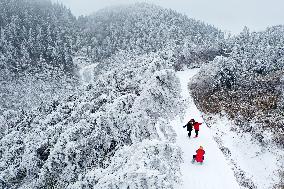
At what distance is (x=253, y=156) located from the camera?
65.0 ft

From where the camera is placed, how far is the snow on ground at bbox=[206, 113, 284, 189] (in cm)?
1777

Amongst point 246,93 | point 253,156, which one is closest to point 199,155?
point 253,156

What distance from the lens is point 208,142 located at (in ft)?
61.5

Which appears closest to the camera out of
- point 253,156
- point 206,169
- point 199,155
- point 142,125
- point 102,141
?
point 102,141

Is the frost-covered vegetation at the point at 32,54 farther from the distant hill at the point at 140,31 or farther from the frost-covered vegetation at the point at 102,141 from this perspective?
the frost-covered vegetation at the point at 102,141

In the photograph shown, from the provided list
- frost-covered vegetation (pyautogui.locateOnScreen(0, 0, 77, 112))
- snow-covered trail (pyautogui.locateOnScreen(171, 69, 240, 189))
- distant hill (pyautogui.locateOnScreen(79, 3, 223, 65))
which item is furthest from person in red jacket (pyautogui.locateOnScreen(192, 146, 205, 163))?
distant hill (pyautogui.locateOnScreen(79, 3, 223, 65))

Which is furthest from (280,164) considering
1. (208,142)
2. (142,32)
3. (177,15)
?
(177,15)

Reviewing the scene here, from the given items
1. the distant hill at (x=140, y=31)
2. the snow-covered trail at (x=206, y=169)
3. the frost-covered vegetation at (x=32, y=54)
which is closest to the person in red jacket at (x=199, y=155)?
the snow-covered trail at (x=206, y=169)

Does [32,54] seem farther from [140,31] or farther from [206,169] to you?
[206,169]

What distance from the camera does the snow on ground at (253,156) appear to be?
17.8 m

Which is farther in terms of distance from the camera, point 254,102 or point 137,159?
point 254,102

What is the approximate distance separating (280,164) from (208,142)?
11.4 feet

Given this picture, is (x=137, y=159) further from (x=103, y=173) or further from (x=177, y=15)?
(x=177, y=15)

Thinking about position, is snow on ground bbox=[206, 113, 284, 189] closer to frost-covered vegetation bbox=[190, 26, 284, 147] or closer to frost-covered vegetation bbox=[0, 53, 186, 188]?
frost-covered vegetation bbox=[190, 26, 284, 147]
